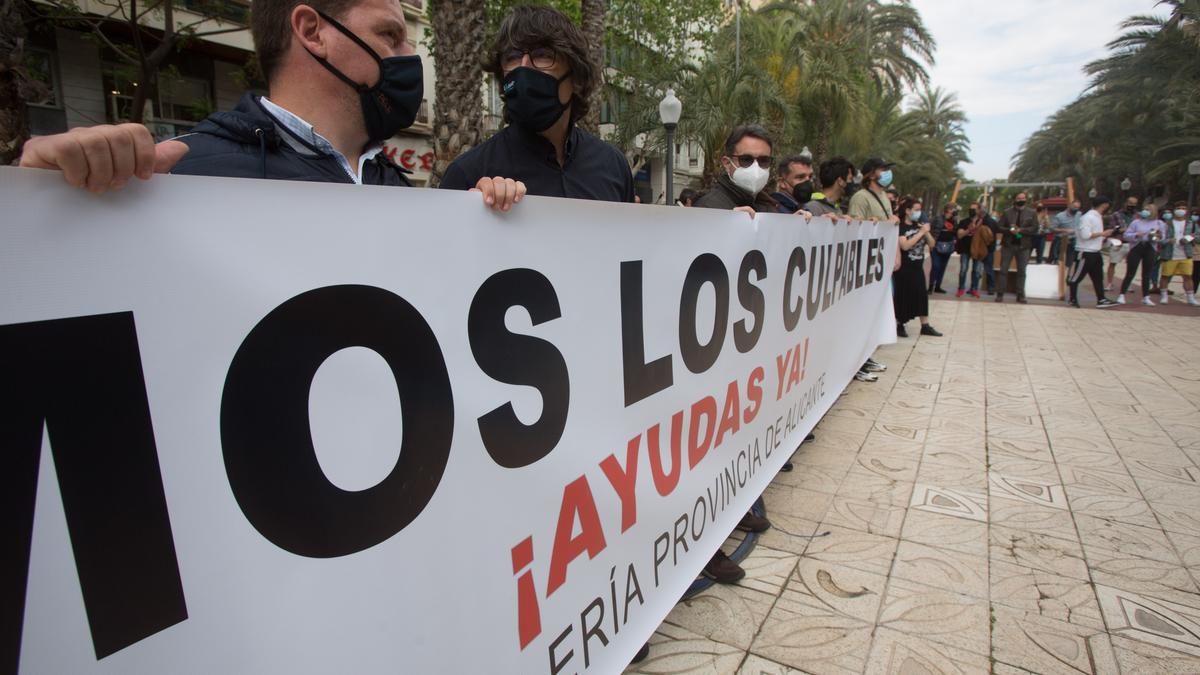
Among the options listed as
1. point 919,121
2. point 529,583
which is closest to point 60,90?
point 529,583

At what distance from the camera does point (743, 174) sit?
3176mm

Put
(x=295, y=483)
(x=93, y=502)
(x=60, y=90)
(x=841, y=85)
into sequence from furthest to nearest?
(x=841, y=85) → (x=60, y=90) → (x=295, y=483) → (x=93, y=502)

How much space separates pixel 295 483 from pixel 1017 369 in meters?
6.69

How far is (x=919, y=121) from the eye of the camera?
4119 centimetres

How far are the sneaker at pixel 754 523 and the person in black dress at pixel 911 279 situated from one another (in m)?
5.41

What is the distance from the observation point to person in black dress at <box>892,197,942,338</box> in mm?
7438

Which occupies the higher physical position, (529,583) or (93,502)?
(93,502)

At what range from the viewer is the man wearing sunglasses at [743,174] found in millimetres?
3113

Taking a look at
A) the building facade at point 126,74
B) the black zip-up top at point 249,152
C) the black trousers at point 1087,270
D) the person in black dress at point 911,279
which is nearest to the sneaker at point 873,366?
the person in black dress at point 911,279

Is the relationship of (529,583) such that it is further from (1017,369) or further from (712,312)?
(1017,369)

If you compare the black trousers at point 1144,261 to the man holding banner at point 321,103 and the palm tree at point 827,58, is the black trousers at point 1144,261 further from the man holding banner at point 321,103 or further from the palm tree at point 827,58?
the man holding banner at point 321,103

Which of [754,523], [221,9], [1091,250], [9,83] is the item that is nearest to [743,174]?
[754,523]

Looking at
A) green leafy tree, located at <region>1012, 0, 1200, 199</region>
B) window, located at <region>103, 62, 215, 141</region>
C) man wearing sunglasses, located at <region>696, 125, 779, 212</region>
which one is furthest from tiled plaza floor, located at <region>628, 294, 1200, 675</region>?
green leafy tree, located at <region>1012, 0, 1200, 199</region>

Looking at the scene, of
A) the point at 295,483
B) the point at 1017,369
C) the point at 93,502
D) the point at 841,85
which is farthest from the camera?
the point at 841,85
